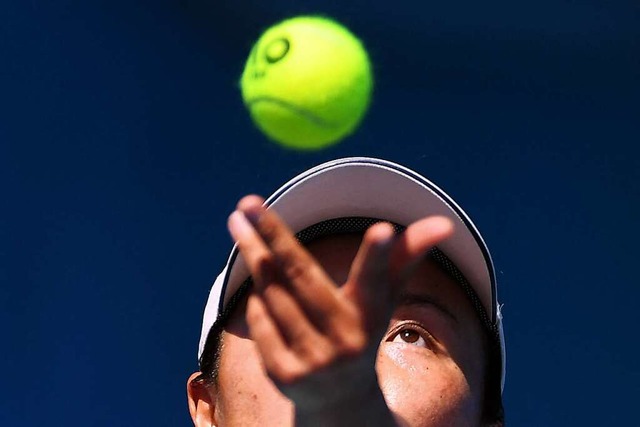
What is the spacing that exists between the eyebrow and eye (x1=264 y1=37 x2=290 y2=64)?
750mm

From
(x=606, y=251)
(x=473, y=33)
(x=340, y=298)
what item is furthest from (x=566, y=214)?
(x=340, y=298)

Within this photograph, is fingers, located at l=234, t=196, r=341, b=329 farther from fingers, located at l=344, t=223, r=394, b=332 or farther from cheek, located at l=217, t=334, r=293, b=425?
cheek, located at l=217, t=334, r=293, b=425

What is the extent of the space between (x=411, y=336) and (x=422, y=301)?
58mm

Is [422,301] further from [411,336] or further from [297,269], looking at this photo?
[297,269]

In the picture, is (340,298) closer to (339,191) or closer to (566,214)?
(339,191)

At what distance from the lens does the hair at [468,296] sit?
44.9 inches

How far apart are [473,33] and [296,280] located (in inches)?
86.7

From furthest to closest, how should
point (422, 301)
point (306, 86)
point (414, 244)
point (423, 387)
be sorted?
point (306, 86)
point (422, 301)
point (423, 387)
point (414, 244)

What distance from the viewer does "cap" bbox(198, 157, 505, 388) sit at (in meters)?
1.10

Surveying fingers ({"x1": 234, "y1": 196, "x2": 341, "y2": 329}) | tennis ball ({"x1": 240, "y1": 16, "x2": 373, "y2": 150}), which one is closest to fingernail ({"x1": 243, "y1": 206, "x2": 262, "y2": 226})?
fingers ({"x1": 234, "y1": 196, "x2": 341, "y2": 329})

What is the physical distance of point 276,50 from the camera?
1658 millimetres

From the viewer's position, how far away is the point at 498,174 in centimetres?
224

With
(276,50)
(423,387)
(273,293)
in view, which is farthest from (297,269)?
(276,50)

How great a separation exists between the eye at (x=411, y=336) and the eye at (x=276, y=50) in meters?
0.79
